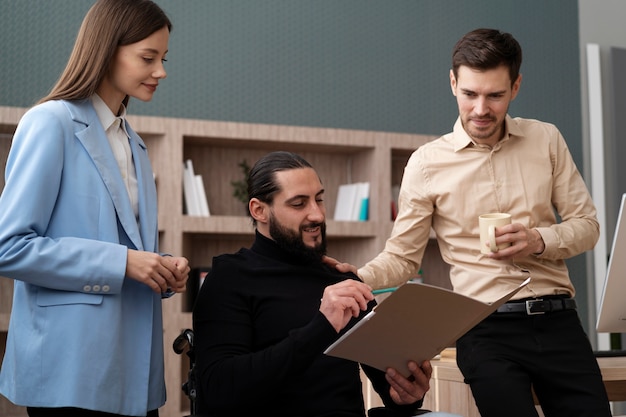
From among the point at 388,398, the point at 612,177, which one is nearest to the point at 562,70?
the point at 612,177

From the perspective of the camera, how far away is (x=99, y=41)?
5.74 ft

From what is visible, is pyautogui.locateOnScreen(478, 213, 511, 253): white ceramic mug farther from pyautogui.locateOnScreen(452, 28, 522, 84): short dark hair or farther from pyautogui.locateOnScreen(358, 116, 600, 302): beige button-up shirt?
pyautogui.locateOnScreen(452, 28, 522, 84): short dark hair

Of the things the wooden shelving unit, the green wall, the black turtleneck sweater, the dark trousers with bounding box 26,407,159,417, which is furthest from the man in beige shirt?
the green wall

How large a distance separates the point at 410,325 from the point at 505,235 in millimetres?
466

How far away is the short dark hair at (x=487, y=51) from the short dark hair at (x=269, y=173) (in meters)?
0.59

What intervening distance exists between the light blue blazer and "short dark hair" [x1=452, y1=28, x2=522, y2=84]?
1.10m

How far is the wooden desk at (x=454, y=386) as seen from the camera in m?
2.22

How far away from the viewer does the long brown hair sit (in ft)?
5.72

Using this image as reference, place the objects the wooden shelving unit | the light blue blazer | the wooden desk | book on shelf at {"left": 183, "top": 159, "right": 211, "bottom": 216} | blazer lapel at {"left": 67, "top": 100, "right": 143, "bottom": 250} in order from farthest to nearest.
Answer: book on shelf at {"left": 183, "top": 159, "right": 211, "bottom": 216}, the wooden shelving unit, the wooden desk, blazer lapel at {"left": 67, "top": 100, "right": 143, "bottom": 250}, the light blue blazer

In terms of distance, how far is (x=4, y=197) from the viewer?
1.65 m

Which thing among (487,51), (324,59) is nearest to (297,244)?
(487,51)

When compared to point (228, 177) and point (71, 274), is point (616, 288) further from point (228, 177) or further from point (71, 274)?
point (228, 177)

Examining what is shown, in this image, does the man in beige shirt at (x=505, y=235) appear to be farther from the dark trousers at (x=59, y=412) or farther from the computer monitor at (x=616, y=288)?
the dark trousers at (x=59, y=412)

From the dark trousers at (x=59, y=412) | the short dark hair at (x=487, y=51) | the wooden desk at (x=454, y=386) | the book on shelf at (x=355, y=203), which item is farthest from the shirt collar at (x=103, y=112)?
the book on shelf at (x=355, y=203)
